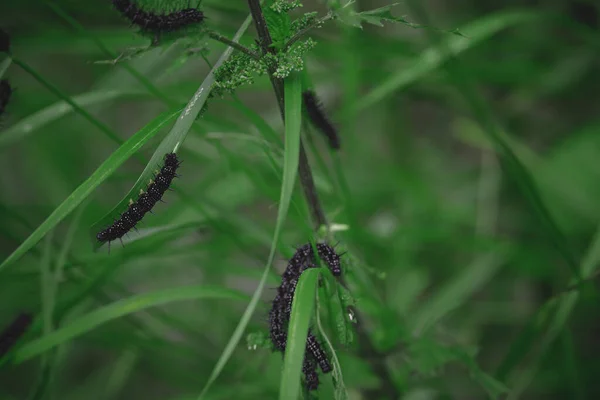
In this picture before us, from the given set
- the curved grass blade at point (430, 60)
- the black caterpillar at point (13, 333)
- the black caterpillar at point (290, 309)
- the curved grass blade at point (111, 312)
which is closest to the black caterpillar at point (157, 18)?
the black caterpillar at point (290, 309)

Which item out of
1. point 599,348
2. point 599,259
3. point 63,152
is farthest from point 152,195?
point 599,348

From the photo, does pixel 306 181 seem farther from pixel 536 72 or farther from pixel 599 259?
pixel 536 72

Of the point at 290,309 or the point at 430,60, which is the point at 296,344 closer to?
the point at 290,309

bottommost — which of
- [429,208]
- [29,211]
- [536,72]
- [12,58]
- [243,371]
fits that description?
[243,371]

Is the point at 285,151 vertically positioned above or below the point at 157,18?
below

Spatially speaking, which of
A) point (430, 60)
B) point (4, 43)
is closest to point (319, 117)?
point (4, 43)

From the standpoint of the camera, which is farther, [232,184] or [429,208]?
[429,208]
